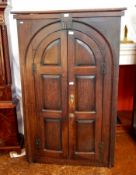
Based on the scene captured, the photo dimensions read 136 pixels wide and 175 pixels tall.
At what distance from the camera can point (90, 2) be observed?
2502 millimetres

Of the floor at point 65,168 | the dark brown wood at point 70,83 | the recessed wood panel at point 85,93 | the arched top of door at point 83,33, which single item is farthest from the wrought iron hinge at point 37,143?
the arched top of door at point 83,33

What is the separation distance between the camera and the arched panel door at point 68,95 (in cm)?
197

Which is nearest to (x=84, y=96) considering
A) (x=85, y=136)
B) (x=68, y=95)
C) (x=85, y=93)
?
(x=85, y=93)

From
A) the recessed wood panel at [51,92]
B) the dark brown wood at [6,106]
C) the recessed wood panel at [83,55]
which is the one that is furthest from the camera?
the dark brown wood at [6,106]

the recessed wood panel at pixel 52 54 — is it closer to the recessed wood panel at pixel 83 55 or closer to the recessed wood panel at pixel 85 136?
the recessed wood panel at pixel 83 55

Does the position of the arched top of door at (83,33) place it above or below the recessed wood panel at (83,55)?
above

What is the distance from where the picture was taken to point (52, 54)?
2004 millimetres

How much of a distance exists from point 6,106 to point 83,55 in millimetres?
1034

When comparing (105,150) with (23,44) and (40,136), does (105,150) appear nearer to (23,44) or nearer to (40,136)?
(40,136)

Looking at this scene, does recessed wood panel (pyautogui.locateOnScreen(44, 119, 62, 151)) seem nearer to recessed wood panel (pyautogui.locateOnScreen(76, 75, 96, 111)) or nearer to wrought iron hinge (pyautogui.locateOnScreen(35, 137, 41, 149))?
wrought iron hinge (pyautogui.locateOnScreen(35, 137, 41, 149))

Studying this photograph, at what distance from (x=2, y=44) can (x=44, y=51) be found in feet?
1.63

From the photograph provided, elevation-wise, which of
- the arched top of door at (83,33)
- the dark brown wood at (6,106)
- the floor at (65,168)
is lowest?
the floor at (65,168)

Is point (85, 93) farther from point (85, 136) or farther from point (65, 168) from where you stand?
point (65, 168)

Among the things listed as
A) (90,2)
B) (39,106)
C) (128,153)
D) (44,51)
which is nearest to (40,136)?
(39,106)
